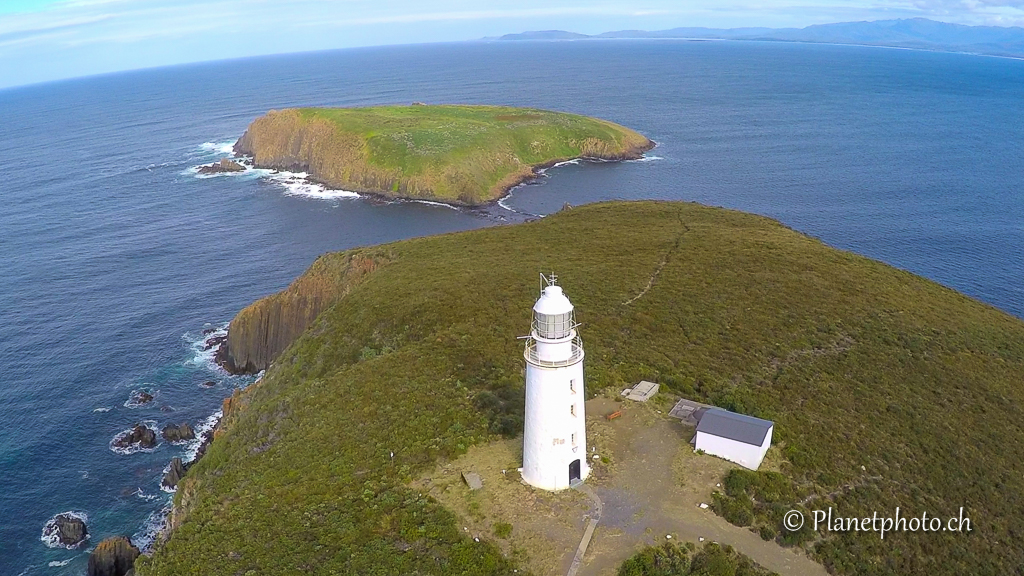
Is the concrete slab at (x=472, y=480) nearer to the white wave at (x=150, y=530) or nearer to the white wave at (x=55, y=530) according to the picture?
the white wave at (x=150, y=530)

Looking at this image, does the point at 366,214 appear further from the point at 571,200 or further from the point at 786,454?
the point at 786,454

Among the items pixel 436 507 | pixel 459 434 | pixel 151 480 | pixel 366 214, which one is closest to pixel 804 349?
pixel 459 434

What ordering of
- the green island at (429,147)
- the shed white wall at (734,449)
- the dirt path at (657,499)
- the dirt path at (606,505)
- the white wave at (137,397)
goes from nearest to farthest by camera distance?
the dirt path at (606,505)
the dirt path at (657,499)
the shed white wall at (734,449)
the white wave at (137,397)
the green island at (429,147)

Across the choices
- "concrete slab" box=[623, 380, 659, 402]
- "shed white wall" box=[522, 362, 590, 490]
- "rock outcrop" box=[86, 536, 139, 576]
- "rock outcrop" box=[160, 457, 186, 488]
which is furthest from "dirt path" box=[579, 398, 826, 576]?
"rock outcrop" box=[160, 457, 186, 488]

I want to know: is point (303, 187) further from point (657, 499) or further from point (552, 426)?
point (657, 499)

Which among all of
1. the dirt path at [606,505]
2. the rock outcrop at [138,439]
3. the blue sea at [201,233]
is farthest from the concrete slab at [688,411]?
the rock outcrop at [138,439]

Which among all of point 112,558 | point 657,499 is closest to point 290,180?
point 112,558

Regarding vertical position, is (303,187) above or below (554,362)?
below
